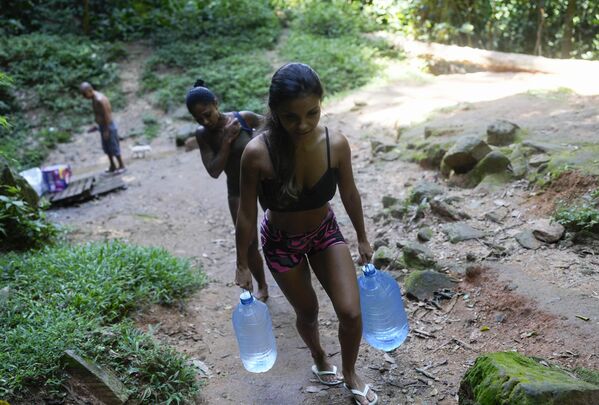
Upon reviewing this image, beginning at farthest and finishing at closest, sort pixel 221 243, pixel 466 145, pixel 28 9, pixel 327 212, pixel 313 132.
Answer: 1. pixel 28 9
2. pixel 221 243
3. pixel 466 145
4. pixel 327 212
5. pixel 313 132

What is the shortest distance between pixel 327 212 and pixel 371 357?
1.30m

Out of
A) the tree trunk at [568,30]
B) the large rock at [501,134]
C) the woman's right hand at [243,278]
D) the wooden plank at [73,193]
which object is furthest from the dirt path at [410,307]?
the tree trunk at [568,30]

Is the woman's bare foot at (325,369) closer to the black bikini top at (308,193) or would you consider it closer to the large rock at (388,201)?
the black bikini top at (308,193)

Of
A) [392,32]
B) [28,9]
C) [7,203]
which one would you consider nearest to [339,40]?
[392,32]

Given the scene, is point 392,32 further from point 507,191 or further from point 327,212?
point 327,212

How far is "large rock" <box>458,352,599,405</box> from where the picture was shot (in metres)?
2.15

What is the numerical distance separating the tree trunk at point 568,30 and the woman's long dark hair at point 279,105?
12.0 meters

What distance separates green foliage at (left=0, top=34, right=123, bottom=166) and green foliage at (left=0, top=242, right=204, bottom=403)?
8005 mm

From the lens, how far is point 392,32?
49.5ft

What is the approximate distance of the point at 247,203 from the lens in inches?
110

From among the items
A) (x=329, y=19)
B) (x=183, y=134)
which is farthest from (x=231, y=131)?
(x=329, y=19)

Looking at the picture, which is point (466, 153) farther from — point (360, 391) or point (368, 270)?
point (360, 391)

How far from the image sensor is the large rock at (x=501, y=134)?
618 centimetres

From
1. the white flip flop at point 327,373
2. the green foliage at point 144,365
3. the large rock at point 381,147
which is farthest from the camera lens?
the large rock at point 381,147
